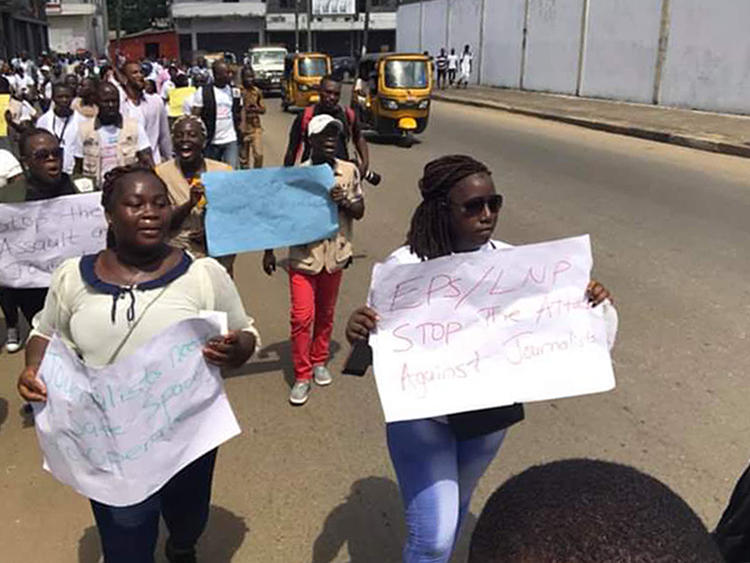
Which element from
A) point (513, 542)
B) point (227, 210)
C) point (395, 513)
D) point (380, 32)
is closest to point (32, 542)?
point (395, 513)

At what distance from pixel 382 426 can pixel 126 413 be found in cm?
213

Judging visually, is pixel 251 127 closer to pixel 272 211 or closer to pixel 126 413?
pixel 272 211

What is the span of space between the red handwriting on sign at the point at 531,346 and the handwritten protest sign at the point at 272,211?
7.29 ft

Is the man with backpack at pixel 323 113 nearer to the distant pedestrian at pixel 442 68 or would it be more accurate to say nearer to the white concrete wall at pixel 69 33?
the distant pedestrian at pixel 442 68

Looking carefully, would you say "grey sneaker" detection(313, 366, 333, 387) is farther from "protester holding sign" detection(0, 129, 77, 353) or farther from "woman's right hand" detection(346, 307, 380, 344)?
"woman's right hand" detection(346, 307, 380, 344)

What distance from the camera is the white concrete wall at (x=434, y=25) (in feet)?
138

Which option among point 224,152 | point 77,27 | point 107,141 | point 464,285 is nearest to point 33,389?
point 464,285

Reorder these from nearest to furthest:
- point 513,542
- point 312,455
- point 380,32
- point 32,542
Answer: point 513,542, point 32,542, point 312,455, point 380,32

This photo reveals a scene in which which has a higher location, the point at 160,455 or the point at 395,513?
the point at 160,455

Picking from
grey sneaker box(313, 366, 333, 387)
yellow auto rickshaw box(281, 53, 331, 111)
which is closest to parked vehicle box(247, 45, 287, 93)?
yellow auto rickshaw box(281, 53, 331, 111)

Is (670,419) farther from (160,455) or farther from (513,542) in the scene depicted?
(513,542)

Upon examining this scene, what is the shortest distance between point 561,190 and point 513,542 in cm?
991

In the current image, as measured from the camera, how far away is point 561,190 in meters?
10.6

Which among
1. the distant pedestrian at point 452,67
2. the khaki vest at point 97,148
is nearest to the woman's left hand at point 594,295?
the khaki vest at point 97,148
